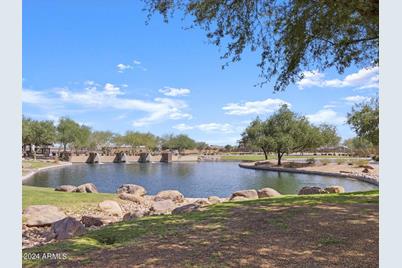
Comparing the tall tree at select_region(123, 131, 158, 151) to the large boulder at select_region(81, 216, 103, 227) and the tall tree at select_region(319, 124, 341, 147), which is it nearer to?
the tall tree at select_region(319, 124, 341, 147)

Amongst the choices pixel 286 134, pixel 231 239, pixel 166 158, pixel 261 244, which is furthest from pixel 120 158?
pixel 261 244

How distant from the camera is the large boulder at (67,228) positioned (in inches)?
308

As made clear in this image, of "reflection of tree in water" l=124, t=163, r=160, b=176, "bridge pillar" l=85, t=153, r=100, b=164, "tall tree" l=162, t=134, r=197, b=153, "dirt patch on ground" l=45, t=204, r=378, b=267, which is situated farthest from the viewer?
"tall tree" l=162, t=134, r=197, b=153

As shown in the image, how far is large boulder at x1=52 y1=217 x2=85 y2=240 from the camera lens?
7827mm

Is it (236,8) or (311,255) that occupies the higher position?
(236,8)

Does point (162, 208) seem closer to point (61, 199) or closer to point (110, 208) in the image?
point (110, 208)

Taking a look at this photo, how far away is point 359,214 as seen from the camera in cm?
A: 737

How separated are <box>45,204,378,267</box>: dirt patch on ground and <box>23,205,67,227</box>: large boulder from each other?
185 inches

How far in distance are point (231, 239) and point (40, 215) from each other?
254 inches

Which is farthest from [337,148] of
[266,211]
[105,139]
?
[266,211]

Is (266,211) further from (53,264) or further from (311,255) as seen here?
(53,264)

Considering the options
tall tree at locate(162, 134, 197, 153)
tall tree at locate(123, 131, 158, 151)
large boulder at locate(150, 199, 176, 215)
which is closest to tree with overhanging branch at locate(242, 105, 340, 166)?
large boulder at locate(150, 199, 176, 215)

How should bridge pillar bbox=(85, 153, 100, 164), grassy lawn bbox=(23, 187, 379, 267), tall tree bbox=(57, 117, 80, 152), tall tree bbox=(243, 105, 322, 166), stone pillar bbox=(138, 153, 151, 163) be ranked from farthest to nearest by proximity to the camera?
stone pillar bbox=(138, 153, 151, 163) < tall tree bbox=(57, 117, 80, 152) < bridge pillar bbox=(85, 153, 100, 164) < tall tree bbox=(243, 105, 322, 166) < grassy lawn bbox=(23, 187, 379, 267)

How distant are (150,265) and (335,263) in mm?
2357
